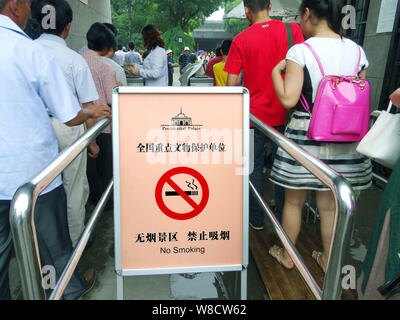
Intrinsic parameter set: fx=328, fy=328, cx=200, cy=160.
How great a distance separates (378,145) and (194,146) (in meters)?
0.88

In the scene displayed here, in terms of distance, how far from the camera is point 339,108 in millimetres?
1778

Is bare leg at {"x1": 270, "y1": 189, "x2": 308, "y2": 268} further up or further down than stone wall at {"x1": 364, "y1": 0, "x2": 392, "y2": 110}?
further down

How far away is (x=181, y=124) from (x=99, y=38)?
6.02ft

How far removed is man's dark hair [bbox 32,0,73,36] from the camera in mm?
2021

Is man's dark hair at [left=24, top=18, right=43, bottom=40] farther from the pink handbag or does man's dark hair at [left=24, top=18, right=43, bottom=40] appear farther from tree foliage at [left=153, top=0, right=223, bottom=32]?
tree foliage at [left=153, top=0, right=223, bottom=32]

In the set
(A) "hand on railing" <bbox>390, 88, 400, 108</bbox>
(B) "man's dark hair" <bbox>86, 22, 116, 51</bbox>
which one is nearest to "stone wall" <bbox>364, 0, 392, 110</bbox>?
(A) "hand on railing" <bbox>390, 88, 400, 108</bbox>

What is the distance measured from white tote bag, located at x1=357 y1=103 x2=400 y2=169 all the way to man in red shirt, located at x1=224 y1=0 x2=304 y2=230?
1014 mm

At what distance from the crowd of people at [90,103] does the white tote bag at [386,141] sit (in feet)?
1.19

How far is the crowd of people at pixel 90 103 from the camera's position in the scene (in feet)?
4.79

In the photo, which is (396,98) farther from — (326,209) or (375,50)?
(375,50)

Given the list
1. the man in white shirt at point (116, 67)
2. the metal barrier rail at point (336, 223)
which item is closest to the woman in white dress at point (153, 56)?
the man in white shirt at point (116, 67)

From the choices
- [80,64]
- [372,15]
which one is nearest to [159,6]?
[372,15]

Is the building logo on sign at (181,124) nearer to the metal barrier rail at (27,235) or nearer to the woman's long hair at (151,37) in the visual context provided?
the metal barrier rail at (27,235)
